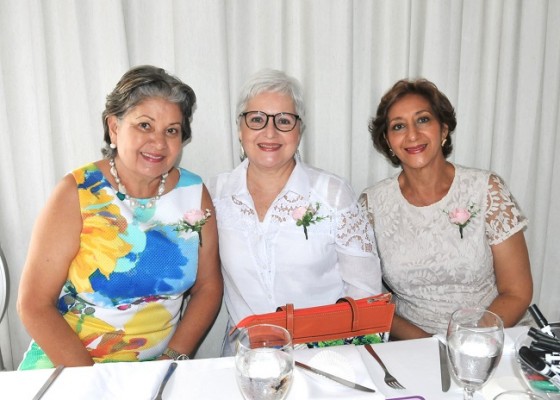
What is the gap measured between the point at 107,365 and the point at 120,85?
3.08 feet

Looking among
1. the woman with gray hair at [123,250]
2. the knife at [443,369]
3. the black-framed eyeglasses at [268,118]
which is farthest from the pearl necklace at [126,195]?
the knife at [443,369]

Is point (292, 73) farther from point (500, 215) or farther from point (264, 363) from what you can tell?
point (264, 363)

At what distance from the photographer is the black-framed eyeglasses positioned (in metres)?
1.79

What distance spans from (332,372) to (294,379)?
8 cm

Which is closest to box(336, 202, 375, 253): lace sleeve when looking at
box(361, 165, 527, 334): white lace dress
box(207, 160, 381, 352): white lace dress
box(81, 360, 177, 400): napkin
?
box(207, 160, 381, 352): white lace dress

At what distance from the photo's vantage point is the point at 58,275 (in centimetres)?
160

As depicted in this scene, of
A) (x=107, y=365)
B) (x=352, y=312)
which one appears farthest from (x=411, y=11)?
(x=107, y=365)

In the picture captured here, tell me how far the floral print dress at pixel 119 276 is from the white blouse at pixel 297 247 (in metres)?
A: 0.20

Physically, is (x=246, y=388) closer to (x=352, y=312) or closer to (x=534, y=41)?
(x=352, y=312)

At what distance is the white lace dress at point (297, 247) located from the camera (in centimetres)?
179

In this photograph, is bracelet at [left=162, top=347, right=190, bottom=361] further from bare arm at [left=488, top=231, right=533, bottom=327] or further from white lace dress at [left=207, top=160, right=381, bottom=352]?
bare arm at [left=488, top=231, right=533, bottom=327]

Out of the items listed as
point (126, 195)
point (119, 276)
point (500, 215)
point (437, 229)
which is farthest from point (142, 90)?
point (500, 215)

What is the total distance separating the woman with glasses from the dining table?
641 mm

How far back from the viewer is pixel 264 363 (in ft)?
2.96
